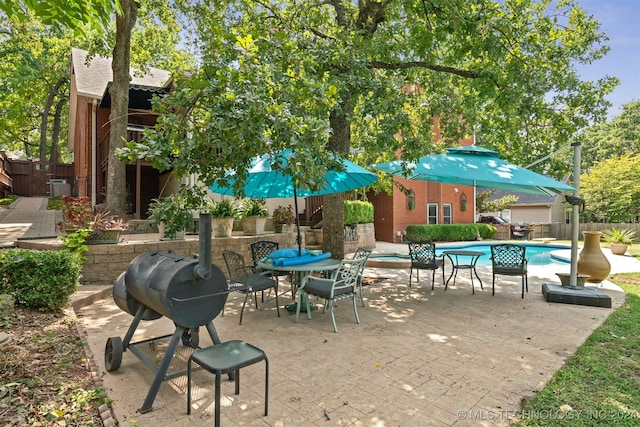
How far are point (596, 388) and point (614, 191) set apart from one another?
81.8ft

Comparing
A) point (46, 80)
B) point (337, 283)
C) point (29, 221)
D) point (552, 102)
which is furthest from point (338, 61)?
point (46, 80)

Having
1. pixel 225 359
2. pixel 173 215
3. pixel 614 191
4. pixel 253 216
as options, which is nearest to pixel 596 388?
pixel 225 359

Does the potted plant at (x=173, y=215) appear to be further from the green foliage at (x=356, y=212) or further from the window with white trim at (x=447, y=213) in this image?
the window with white trim at (x=447, y=213)

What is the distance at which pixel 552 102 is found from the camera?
761 cm

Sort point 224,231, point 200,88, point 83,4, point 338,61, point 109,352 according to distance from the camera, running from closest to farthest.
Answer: point 83,4 < point 109,352 < point 200,88 < point 338,61 < point 224,231

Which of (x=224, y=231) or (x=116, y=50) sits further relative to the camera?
(x=116, y=50)

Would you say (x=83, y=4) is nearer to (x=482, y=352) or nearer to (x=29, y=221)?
(x=482, y=352)

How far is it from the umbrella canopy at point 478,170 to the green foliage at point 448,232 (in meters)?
10.8

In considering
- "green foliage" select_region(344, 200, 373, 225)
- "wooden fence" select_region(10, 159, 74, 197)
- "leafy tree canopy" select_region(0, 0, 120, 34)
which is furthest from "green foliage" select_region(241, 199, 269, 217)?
"wooden fence" select_region(10, 159, 74, 197)

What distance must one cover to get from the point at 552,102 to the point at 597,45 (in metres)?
2.04

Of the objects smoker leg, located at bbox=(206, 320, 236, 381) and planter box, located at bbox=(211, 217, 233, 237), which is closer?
smoker leg, located at bbox=(206, 320, 236, 381)

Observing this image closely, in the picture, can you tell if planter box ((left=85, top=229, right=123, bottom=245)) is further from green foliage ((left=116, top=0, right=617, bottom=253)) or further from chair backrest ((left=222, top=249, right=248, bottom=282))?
chair backrest ((left=222, top=249, right=248, bottom=282))

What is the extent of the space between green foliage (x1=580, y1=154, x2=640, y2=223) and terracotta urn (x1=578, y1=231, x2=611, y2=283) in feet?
58.9

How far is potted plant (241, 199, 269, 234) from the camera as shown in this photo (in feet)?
30.0
